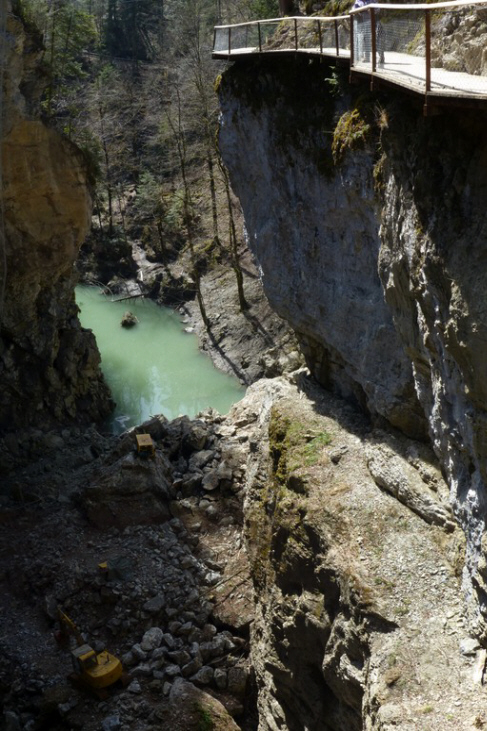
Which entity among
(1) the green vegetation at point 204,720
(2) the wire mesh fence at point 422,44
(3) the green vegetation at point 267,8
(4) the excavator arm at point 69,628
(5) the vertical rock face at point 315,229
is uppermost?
(3) the green vegetation at point 267,8

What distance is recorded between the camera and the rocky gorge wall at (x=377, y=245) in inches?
328

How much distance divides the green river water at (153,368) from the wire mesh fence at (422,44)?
14969 mm

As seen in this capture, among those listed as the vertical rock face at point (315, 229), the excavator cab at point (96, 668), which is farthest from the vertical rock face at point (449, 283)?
the excavator cab at point (96, 668)

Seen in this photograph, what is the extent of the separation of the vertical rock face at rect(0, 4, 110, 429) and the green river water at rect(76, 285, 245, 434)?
3.06 m

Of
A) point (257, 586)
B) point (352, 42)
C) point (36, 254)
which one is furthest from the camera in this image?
point (36, 254)

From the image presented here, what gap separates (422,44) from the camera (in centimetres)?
915

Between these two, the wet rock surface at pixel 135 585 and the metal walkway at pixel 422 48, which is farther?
the wet rock surface at pixel 135 585

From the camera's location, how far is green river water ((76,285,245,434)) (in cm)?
2500

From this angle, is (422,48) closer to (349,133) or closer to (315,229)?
(349,133)

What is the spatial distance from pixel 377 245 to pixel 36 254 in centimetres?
1118

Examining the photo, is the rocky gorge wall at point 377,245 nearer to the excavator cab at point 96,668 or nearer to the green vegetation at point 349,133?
the green vegetation at point 349,133

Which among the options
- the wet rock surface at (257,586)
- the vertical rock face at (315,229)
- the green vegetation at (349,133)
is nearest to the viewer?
the wet rock surface at (257,586)

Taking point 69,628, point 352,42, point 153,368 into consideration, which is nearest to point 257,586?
point 69,628

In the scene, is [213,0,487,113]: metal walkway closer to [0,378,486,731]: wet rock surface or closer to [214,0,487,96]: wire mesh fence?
[214,0,487,96]: wire mesh fence
